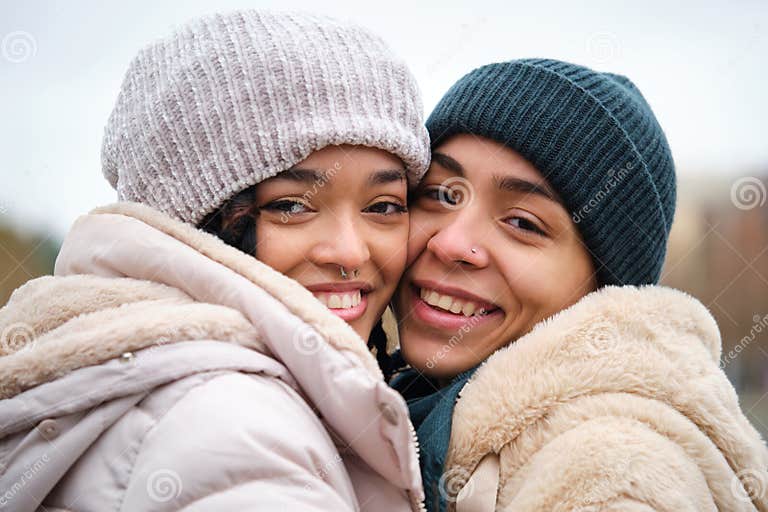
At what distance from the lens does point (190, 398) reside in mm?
1174

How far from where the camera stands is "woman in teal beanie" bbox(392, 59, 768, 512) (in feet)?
5.27

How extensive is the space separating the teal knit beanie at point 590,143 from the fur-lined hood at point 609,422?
0.29 meters

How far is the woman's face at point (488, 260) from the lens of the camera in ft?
6.75

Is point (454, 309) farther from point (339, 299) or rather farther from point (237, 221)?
point (237, 221)

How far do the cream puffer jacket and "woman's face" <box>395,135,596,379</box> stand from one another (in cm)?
71

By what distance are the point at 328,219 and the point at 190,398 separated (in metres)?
0.74

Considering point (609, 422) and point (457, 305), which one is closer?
point (609, 422)

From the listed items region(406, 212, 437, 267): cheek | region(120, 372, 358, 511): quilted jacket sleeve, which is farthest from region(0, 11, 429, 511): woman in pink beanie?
region(406, 212, 437, 267): cheek

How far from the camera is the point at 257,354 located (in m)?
1.30

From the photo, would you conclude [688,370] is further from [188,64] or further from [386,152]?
[188,64]

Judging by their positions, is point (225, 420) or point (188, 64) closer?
point (225, 420)

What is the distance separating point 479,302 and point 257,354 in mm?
937

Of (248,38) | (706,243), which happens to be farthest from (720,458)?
(706,243)

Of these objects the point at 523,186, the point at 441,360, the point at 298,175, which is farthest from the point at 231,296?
the point at 523,186
